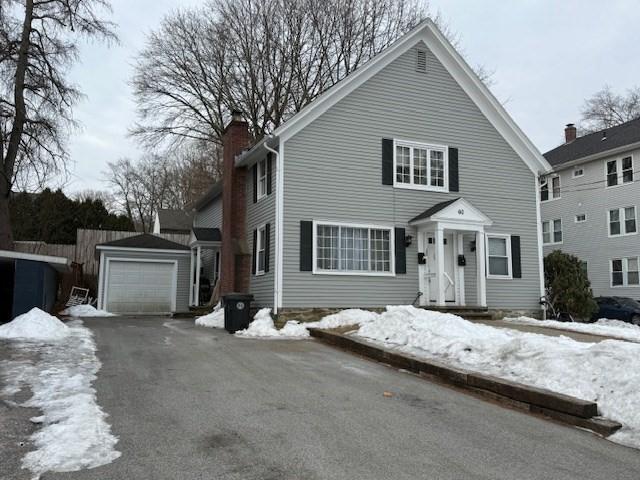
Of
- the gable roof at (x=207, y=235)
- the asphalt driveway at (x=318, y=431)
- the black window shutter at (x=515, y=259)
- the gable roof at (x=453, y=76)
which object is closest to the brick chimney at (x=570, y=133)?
the gable roof at (x=453, y=76)

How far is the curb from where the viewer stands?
580 cm

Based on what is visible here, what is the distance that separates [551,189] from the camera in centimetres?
3031

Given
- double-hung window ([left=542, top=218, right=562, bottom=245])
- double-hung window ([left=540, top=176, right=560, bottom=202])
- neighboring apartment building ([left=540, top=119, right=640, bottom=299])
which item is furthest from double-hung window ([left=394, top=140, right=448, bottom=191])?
double-hung window ([left=540, top=176, right=560, bottom=202])

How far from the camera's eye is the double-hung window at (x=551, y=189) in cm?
2997

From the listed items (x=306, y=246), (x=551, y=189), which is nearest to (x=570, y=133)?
(x=551, y=189)

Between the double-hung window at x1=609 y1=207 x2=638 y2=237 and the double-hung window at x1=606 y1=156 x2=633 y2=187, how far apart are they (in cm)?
134

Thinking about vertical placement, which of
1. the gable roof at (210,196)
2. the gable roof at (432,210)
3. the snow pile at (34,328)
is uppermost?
the gable roof at (210,196)

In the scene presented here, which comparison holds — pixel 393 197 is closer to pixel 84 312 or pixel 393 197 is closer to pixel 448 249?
pixel 448 249

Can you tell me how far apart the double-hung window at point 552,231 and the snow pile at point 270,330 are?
2074 centimetres

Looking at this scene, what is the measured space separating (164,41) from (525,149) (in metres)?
19.9

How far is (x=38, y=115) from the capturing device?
1823 centimetres

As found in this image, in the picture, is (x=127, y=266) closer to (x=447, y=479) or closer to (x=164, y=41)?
(x=164, y=41)

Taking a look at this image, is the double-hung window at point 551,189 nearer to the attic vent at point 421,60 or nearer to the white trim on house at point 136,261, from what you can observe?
the attic vent at point 421,60

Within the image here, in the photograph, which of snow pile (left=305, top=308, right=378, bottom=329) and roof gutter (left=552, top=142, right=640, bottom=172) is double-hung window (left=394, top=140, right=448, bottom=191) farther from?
roof gutter (left=552, top=142, right=640, bottom=172)
